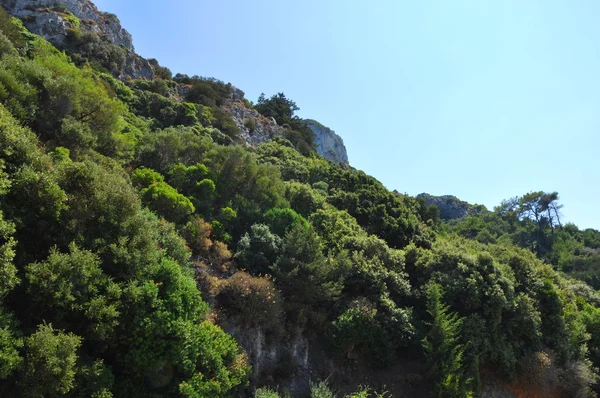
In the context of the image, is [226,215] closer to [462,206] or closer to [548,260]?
[548,260]

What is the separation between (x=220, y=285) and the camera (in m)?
14.8

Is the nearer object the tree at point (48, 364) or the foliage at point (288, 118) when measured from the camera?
the tree at point (48, 364)

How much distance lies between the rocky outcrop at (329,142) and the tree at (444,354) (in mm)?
53797

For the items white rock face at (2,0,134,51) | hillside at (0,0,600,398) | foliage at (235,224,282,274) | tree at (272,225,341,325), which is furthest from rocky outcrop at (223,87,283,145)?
tree at (272,225,341,325)

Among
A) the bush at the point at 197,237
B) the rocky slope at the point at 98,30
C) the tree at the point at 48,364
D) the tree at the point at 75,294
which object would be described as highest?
the rocky slope at the point at 98,30

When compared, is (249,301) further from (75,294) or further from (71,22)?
(71,22)

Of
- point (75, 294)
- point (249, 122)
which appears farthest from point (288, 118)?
point (75, 294)

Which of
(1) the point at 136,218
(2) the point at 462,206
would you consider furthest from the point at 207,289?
(2) the point at 462,206

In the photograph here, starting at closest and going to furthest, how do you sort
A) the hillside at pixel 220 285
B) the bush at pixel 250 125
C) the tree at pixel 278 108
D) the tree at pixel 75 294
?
the tree at pixel 75 294 < the hillside at pixel 220 285 < the bush at pixel 250 125 < the tree at pixel 278 108

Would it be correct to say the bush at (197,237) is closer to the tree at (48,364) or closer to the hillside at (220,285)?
the hillside at (220,285)

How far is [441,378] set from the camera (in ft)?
52.3

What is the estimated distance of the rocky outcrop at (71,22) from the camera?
126ft

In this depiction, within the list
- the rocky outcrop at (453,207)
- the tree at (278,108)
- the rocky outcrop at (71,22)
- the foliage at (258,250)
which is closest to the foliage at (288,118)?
the tree at (278,108)

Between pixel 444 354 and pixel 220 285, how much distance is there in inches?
397
